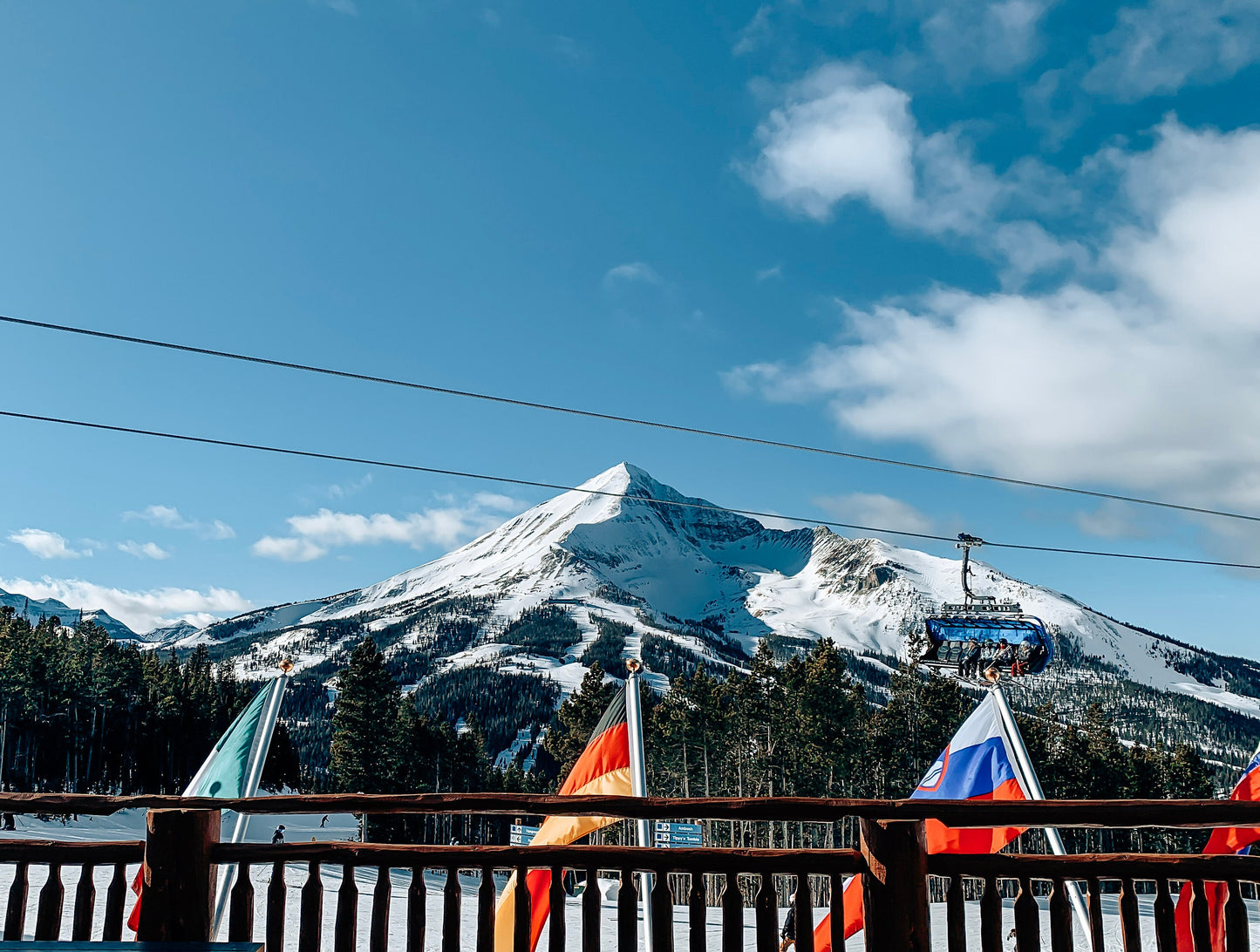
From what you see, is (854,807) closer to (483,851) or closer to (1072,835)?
(483,851)

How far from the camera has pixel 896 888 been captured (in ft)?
12.3

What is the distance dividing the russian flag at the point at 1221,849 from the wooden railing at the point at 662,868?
1622 mm

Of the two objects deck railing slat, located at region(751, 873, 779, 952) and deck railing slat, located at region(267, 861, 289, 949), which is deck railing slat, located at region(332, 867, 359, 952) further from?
deck railing slat, located at region(751, 873, 779, 952)

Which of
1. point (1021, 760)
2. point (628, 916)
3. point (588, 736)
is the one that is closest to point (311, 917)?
point (628, 916)

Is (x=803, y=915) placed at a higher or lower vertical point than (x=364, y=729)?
higher

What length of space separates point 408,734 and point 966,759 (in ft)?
166

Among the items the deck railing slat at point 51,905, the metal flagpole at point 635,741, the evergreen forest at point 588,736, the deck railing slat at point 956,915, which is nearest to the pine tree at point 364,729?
the evergreen forest at point 588,736

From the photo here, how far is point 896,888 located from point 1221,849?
17.0 ft

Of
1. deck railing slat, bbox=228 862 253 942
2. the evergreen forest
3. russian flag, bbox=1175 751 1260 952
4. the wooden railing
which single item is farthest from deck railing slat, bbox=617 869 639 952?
the evergreen forest

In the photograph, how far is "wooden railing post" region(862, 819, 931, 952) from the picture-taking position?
3738 millimetres

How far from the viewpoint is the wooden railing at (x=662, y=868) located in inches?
146

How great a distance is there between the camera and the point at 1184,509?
14102 millimetres

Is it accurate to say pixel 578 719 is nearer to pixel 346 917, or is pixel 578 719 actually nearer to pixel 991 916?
pixel 346 917

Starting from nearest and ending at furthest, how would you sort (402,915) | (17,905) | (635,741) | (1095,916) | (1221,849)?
(17,905)
(1095,916)
(1221,849)
(635,741)
(402,915)
